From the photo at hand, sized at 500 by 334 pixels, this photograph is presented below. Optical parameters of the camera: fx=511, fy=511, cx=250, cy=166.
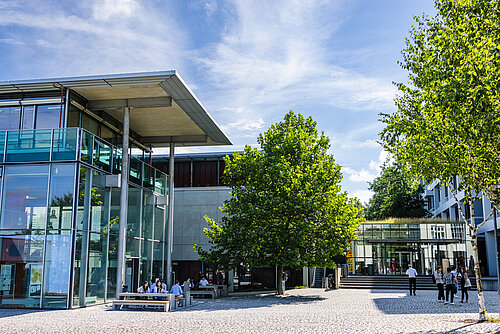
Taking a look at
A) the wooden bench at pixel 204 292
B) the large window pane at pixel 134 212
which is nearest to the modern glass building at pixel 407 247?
the wooden bench at pixel 204 292

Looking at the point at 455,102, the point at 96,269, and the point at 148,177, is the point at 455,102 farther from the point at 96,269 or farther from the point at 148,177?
the point at 148,177

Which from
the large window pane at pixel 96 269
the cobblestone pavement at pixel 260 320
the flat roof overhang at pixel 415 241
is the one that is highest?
the flat roof overhang at pixel 415 241

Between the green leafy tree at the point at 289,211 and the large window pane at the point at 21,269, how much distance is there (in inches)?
391

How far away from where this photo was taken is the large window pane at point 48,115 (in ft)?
74.1

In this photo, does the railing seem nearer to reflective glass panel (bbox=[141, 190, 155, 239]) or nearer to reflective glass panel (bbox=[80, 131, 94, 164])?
reflective glass panel (bbox=[80, 131, 94, 164])

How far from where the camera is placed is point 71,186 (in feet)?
67.6

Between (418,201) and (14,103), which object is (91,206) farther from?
(418,201)

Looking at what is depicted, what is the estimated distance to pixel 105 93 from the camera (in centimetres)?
2352

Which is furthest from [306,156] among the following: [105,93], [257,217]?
[105,93]

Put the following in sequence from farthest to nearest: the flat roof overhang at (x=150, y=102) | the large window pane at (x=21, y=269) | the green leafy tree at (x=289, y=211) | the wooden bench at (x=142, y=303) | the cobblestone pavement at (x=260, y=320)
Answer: the green leafy tree at (x=289, y=211) < the flat roof overhang at (x=150, y=102) < the wooden bench at (x=142, y=303) < the large window pane at (x=21, y=269) < the cobblestone pavement at (x=260, y=320)

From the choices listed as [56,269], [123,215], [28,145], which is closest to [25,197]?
[28,145]

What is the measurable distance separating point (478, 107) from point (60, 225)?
15.7 metres

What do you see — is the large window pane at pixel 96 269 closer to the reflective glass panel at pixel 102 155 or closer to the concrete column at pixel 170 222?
the reflective glass panel at pixel 102 155

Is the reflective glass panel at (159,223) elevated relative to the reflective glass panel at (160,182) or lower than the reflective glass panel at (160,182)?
lower
